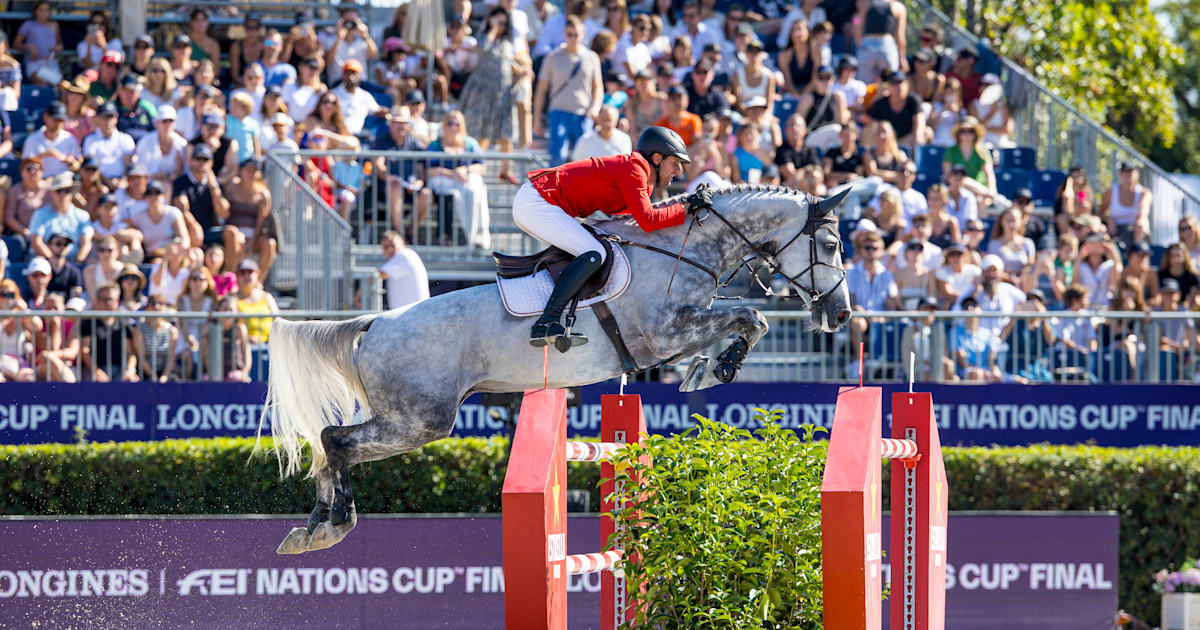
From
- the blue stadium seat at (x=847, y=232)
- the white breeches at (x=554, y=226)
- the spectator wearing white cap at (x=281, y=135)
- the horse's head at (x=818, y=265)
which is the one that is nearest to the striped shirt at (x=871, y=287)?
the blue stadium seat at (x=847, y=232)

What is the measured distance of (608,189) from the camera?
6914 mm

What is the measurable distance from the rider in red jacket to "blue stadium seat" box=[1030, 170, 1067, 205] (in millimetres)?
9099

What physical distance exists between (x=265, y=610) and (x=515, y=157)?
528 centimetres

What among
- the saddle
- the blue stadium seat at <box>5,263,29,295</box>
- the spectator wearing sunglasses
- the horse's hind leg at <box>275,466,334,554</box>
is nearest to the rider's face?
the saddle

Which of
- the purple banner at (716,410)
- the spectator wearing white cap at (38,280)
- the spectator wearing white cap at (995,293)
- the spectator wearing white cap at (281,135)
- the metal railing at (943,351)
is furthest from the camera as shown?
the spectator wearing white cap at (281,135)

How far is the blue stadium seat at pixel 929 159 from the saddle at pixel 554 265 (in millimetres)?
8562

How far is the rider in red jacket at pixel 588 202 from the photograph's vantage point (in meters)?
6.72

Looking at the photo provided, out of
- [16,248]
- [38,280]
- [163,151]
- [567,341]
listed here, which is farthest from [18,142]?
[567,341]

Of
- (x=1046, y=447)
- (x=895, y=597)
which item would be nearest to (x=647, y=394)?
(x=1046, y=447)

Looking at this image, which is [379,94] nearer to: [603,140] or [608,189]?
[603,140]

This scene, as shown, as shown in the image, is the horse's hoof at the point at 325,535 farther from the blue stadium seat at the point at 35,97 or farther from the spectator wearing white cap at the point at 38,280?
the blue stadium seat at the point at 35,97

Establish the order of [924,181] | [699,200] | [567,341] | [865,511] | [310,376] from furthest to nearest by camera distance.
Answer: [924,181]
[310,376]
[699,200]
[567,341]
[865,511]

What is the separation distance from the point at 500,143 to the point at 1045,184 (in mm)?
5626

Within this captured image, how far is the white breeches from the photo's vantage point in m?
6.88
